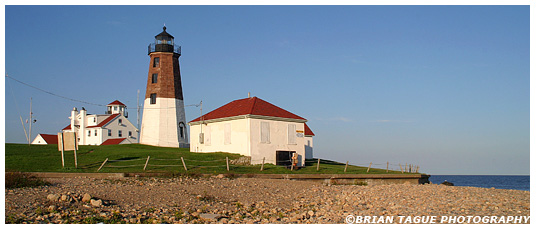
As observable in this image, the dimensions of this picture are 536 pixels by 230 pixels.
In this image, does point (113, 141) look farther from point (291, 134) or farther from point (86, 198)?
point (86, 198)

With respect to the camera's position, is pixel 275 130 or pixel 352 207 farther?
pixel 275 130

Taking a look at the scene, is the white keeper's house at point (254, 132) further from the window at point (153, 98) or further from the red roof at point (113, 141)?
the red roof at point (113, 141)

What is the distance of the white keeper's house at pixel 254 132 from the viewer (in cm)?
3216

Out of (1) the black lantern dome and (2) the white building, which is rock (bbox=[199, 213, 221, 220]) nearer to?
(1) the black lantern dome

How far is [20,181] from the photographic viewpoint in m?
17.1

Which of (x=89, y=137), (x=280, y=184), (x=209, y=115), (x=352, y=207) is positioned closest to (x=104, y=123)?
(x=89, y=137)

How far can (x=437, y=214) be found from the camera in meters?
13.5

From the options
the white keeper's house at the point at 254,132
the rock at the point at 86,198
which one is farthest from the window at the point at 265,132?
the rock at the point at 86,198

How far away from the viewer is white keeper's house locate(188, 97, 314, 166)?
105ft

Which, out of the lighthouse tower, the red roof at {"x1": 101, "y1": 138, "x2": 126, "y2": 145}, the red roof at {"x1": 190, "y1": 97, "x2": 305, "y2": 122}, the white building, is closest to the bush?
the red roof at {"x1": 190, "y1": 97, "x2": 305, "y2": 122}

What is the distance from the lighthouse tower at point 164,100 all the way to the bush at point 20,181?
26127 millimetres

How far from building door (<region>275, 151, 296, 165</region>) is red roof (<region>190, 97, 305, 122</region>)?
272 centimetres
